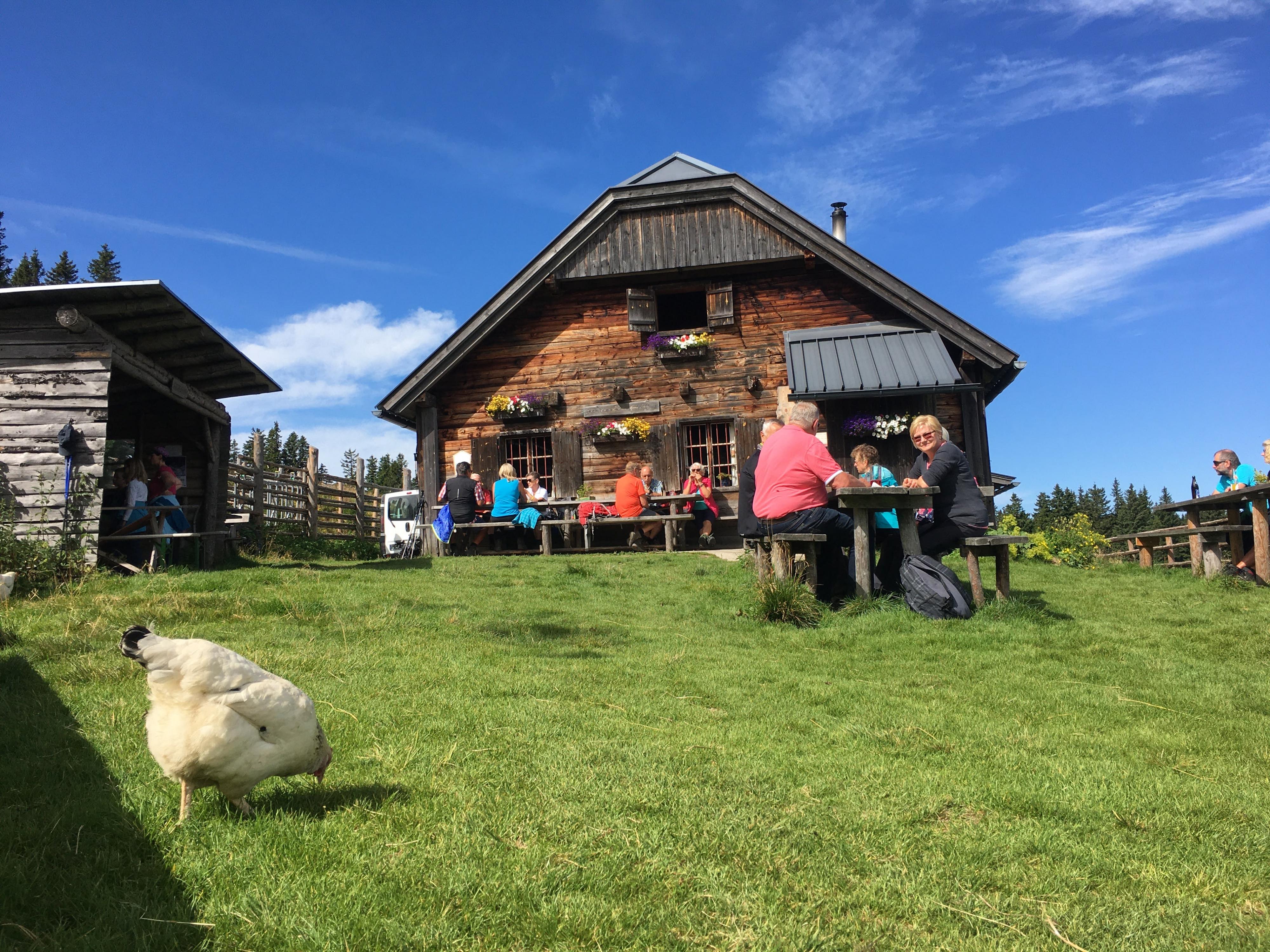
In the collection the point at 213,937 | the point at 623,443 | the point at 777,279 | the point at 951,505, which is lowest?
the point at 213,937

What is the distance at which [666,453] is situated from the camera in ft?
53.7

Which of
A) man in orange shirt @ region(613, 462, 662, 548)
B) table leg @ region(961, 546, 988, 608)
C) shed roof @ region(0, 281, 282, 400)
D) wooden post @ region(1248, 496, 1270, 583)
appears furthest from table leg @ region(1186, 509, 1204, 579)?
shed roof @ region(0, 281, 282, 400)

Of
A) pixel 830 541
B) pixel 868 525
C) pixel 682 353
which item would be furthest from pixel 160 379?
pixel 868 525

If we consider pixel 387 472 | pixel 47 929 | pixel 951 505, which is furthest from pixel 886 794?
pixel 387 472

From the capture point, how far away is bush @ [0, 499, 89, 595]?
31.4ft

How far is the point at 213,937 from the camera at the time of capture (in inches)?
92.5

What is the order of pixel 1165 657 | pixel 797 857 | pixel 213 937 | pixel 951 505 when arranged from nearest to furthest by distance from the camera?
pixel 213 937 < pixel 797 857 < pixel 1165 657 < pixel 951 505

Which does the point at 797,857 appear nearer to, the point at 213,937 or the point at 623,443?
the point at 213,937

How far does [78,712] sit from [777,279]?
14137 millimetres

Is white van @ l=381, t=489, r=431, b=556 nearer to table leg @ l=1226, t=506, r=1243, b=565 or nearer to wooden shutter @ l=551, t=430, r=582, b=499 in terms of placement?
wooden shutter @ l=551, t=430, r=582, b=499

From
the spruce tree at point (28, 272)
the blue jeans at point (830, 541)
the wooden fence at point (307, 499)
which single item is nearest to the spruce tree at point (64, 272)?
the spruce tree at point (28, 272)

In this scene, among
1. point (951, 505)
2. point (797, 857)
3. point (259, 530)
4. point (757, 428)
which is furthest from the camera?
point (259, 530)

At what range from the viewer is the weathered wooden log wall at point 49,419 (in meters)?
10.5

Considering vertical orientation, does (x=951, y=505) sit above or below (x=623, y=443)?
below
